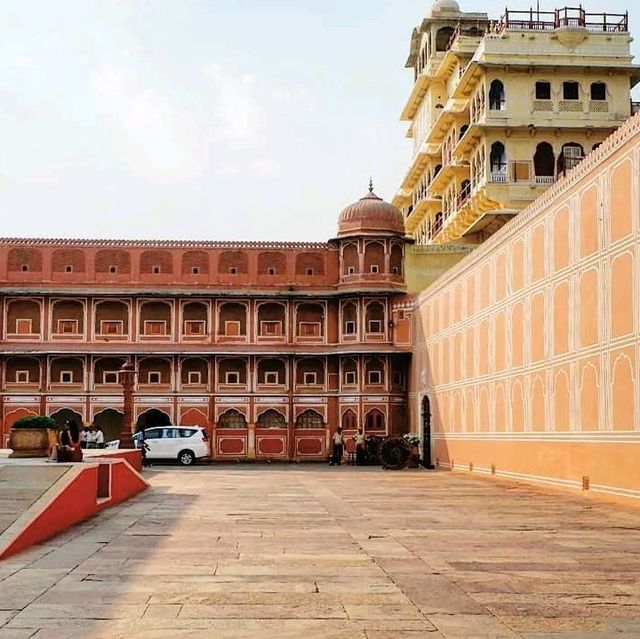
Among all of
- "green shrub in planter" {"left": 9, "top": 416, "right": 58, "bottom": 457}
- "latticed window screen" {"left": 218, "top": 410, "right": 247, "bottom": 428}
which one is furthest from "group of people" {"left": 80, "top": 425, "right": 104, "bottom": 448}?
"green shrub in planter" {"left": 9, "top": 416, "right": 58, "bottom": 457}

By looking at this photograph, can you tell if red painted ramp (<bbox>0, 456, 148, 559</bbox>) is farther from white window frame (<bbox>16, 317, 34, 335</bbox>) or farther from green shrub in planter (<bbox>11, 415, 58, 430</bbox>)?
white window frame (<bbox>16, 317, 34, 335</bbox>)

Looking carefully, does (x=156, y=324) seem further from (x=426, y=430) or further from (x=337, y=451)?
(x=426, y=430)

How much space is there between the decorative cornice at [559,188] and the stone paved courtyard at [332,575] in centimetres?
705

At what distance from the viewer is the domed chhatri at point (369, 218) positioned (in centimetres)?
4700

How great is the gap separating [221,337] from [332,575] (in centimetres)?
3761

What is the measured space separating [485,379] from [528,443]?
4.99 metres

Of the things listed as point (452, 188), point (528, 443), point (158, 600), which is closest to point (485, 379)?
point (528, 443)

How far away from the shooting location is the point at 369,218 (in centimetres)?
4706

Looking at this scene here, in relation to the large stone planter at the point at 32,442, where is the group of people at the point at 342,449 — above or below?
below

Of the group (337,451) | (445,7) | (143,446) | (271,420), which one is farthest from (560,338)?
(445,7)

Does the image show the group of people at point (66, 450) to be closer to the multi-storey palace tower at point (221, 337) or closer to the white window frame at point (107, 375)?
the multi-storey palace tower at point (221, 337)

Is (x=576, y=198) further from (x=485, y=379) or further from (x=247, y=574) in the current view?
(x=247, y=574)

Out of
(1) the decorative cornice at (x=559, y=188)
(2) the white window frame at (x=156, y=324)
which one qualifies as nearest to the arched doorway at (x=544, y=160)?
(1) the decorative cornice at (x=559, y=188)

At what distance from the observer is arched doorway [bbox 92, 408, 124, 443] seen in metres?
48.0
